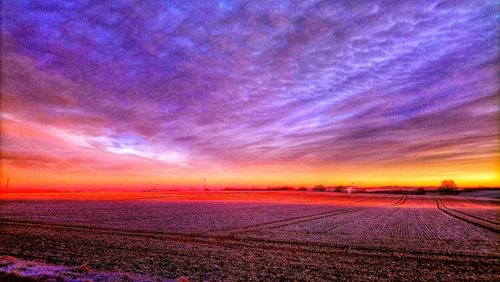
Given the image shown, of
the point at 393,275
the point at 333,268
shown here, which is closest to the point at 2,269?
the point at 333,268

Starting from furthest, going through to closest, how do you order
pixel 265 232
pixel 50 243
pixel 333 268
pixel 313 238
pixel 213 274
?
pixel 265 232 → pixel 313 238 → pixel 50 243 → pixel 333 268 → pixel 213 274

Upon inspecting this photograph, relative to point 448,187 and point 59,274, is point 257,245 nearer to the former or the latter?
point 59,274

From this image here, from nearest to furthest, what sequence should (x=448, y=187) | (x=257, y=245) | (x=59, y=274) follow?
1. (x=59, y=274)
2. (x=257, y=245)
3. (x=448, y=187)

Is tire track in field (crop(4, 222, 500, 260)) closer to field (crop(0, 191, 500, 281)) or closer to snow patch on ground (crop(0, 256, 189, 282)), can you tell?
field (crop(0, 191, 500, 281))

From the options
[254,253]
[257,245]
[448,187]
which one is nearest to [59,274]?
[254,253]

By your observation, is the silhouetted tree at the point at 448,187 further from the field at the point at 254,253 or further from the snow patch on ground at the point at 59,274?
the snow patch on ground at the point at 59,274

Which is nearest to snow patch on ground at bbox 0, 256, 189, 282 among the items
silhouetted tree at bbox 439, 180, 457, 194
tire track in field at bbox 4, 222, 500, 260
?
tire track in field at bbox 4, 222, 500, 260

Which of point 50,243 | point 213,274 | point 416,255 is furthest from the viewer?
point 50,243

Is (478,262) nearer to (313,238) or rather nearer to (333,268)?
(333,268)

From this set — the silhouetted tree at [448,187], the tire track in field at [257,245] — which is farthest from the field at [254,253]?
the silhouetted tree at [448,187]

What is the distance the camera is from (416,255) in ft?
53.7

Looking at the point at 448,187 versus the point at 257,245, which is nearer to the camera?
the point at 257,245

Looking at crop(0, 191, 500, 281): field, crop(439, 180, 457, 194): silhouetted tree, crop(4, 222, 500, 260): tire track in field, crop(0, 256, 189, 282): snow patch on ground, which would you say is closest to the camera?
crop(0, 256, 189, 282): snow patch on ground

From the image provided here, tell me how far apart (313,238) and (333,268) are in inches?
329
